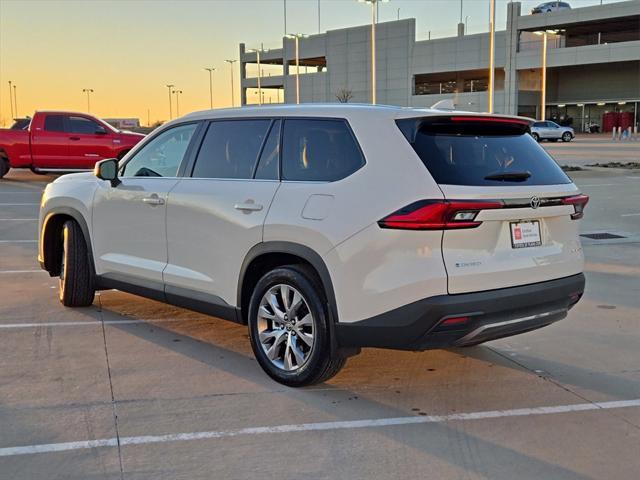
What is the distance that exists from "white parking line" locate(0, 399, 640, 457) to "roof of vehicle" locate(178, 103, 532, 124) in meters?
1.82

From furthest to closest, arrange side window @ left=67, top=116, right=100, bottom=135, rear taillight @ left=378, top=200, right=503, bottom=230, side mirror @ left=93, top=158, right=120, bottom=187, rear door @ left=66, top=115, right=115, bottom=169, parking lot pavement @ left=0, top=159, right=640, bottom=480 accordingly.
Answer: side window @ left=67, top=116, right=100, bottom=135, rear door @ left=66, top=115, right=115, bottom=169, side mirror @ left=93, top=158, right=120, bottom=187, rear taillight @ left=378, top=200, right=503, bottom=230, parking lot pavement @ left=0, top=159, right=640, bottom=480

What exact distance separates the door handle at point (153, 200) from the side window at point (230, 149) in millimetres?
360

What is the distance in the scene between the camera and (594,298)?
712 cm

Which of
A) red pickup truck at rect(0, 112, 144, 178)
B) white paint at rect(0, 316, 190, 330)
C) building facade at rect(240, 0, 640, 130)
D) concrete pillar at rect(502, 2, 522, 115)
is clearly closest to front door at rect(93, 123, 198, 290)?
white paint at rect(0, 316, 190, 330)

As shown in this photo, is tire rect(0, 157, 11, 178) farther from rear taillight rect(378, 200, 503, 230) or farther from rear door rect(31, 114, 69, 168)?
rear taillight rect(378, 200, 503, 230)

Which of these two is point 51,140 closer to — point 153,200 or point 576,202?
point 153,200

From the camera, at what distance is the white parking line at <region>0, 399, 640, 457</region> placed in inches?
147

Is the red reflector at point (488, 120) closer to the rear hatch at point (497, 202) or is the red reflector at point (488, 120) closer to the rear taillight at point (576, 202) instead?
the rear hatch at point (497, 202)

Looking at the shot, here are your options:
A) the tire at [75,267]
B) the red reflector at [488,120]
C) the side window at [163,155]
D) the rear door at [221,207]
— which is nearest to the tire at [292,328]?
the rear door at [221,207]

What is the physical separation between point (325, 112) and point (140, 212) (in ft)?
6.38

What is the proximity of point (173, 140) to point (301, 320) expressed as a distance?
6.98 ft

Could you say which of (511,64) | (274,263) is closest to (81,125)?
(274,263)

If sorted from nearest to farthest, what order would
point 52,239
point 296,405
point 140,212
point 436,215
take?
point 436,215 < point 296,405 < point 140,212 < point 52,239

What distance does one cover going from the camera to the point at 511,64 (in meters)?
70.4
